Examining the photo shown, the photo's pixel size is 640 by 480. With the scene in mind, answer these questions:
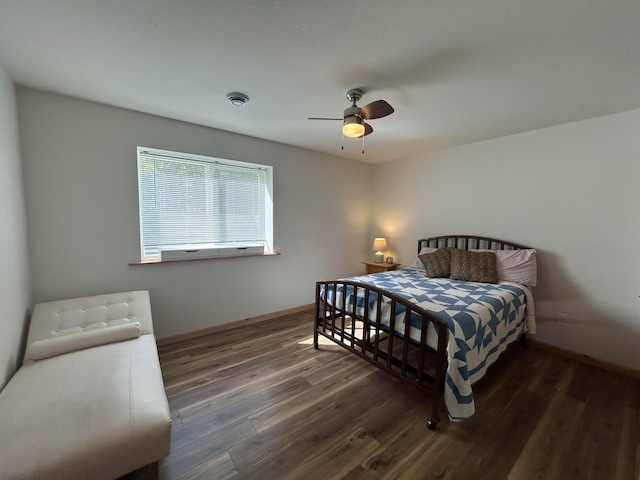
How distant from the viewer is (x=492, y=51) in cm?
151

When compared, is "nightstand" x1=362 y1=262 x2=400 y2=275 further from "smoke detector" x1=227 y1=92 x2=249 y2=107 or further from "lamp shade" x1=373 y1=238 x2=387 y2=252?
"smoke detector" x1=227 y1=92 x2=249 y2=107

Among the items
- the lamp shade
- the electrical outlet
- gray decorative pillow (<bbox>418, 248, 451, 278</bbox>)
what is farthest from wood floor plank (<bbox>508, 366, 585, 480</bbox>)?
the lamp shade

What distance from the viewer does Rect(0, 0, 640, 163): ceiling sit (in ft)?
4.09

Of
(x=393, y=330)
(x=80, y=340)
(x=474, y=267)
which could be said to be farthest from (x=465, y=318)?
(x=80, y=340)

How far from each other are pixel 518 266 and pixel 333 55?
282 cm

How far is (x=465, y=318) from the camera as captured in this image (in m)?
1.73

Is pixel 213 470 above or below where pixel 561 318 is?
below

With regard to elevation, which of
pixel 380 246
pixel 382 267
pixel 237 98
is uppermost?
pixel 237 98

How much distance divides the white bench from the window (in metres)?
0.96

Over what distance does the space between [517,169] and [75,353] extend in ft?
14.8

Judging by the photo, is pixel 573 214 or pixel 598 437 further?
pixel 573 214

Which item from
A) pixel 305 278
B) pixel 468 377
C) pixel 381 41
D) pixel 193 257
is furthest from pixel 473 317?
pixel 193 257

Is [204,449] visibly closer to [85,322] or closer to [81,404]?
[81,404]

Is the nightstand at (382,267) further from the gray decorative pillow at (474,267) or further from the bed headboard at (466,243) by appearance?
the gray decorative pillow at (474,267)
